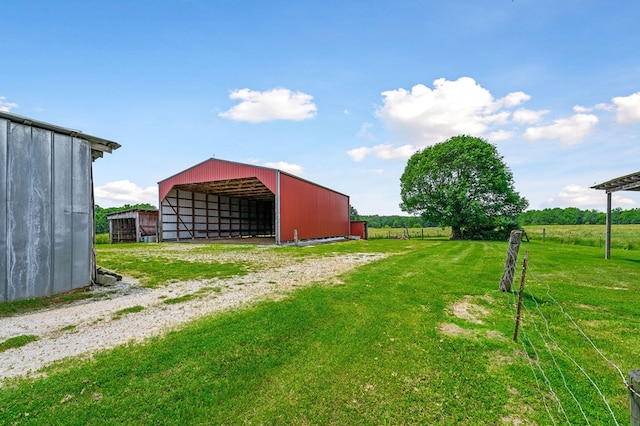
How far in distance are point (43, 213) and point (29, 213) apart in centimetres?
24

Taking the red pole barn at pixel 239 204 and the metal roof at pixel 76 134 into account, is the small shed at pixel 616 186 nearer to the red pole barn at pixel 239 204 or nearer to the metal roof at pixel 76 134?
the red pole barn at pixel 239 204

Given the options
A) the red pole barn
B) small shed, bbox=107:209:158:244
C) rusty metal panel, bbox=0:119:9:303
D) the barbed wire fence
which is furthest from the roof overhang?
the barbed wire fence

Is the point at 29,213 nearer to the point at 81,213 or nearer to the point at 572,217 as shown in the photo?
the point at 81,213

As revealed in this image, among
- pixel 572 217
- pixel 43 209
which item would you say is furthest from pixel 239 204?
pixel 572 217

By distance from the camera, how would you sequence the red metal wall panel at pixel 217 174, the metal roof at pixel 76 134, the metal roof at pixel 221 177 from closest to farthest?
the metal roof at pixel 76 134 → the red metal wall panel at pixel 217 174 → the metal roof at pixel 221 177

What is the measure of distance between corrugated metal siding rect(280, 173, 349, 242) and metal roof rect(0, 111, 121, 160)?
13373mm

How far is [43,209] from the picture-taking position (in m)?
6.88

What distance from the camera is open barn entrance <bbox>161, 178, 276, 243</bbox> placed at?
1029 inches

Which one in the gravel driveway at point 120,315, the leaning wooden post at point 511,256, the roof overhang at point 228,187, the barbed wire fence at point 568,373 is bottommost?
the barbed wire fence at point 568,373

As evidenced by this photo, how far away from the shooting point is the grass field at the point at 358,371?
2754 mm

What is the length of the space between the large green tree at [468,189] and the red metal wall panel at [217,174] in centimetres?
2025

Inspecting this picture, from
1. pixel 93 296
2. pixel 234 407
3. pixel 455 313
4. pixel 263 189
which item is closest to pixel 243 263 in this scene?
pixel 93 296

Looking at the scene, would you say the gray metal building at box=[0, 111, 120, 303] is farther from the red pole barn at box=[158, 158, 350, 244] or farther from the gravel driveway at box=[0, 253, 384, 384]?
the red pole barn at box=[158, 158, 350, 244]

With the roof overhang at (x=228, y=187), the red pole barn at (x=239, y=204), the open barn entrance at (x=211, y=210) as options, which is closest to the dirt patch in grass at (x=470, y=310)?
the red pole barn at (x=239, y=204)
